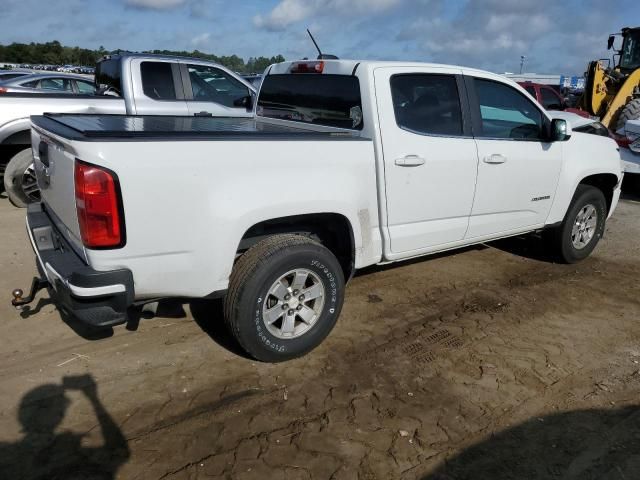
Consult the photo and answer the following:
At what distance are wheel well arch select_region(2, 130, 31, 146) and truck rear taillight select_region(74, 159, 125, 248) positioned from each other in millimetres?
4880

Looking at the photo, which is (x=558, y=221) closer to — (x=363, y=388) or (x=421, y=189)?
(x=421, y=189)

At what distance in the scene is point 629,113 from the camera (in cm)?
1090

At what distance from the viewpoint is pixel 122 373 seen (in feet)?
11.0

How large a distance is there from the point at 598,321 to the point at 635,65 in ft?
37.0

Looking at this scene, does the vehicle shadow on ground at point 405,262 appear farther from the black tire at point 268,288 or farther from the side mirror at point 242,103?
the side mirror at point 242,103

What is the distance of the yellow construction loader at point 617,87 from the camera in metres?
11.5

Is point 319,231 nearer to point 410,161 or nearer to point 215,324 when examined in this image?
point 410,161

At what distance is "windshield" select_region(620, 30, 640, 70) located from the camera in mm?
12859

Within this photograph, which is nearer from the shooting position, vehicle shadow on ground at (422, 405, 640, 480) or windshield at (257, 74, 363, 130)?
vehicle shadow on ground at (422, 405, 640, 480)

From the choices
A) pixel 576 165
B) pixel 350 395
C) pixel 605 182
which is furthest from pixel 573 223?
pixel 350 395

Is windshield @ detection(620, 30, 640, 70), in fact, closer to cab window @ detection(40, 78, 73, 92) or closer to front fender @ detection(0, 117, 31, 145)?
cab window @ detection(40, 78, 73, 92)

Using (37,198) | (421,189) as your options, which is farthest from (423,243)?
(37,198)

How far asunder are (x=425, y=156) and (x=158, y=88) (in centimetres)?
488

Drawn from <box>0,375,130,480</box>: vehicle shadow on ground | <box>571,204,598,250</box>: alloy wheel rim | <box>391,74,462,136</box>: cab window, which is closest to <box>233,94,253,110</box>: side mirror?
<box>391,74,462,136</box>: cab window
